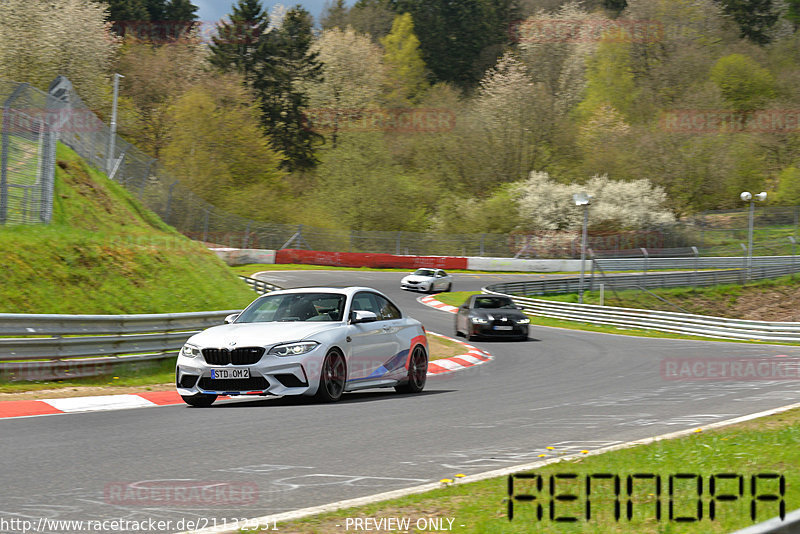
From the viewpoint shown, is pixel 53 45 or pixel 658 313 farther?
pixel 53 45

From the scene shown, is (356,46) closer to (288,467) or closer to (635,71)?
(635,71)

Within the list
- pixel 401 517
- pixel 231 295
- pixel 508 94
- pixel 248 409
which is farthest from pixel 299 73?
pixel 401 517

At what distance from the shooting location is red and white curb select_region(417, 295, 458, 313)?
3825 cm

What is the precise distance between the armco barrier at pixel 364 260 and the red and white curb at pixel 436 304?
565 inches

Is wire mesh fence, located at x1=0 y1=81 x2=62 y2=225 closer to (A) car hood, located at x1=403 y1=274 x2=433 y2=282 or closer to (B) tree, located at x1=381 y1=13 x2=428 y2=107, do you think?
(A) car hood, located at x1=403 y1=274 x2=433 y2=282

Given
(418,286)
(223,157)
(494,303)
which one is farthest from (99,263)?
(223,157)

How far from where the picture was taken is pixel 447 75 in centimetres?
10738

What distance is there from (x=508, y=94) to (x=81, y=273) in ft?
193

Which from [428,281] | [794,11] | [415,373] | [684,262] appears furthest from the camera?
[794,11]

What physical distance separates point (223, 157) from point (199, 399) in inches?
2141

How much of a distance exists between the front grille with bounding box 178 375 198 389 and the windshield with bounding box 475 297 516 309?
54.6ft

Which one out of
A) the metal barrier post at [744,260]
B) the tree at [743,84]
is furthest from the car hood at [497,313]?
the tree at [743,84]

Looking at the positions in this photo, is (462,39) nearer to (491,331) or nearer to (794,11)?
(794,11)

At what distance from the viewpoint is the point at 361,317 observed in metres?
11.7
